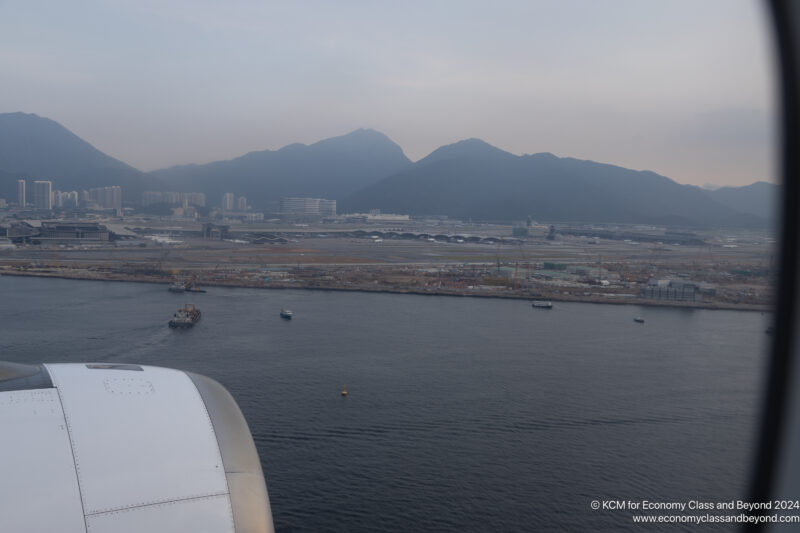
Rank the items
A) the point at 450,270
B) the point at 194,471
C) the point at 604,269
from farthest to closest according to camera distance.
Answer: the point at 604,269
the point at 450,270
the point at 194,471

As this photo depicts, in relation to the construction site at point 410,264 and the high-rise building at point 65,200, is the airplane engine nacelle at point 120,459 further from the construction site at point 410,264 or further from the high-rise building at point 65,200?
the high-rise building at point 65,200

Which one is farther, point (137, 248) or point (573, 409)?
point (137, 248)

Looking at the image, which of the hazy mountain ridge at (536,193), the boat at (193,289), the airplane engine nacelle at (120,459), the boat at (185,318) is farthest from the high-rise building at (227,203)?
the airplane engine nacelle at (120,459)

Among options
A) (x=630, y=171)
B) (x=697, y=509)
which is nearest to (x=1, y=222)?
(x=697, y=509)

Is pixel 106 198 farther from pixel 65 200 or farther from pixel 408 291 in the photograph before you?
pixel 408 291

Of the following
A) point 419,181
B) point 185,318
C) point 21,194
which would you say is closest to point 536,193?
point 419,181

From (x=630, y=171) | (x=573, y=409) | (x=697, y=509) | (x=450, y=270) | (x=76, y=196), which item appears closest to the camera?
(x=697, y=509)

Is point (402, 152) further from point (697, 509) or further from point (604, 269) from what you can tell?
point (697, 509)
